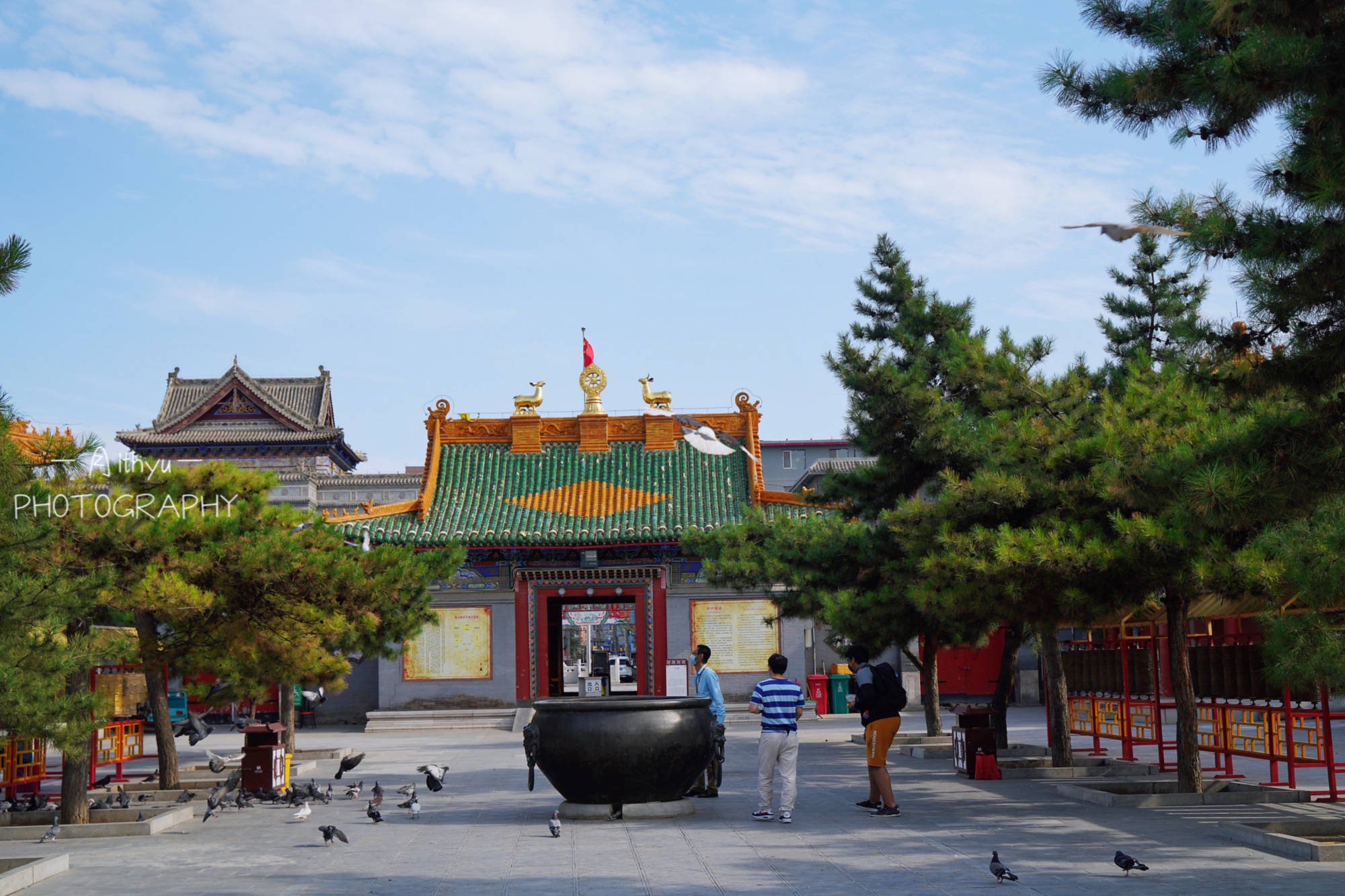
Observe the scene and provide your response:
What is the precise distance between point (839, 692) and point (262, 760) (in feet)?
51.1

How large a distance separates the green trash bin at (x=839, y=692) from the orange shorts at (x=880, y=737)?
52.0 feet

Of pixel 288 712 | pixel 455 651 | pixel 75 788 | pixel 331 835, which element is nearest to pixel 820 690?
pixel 455 651

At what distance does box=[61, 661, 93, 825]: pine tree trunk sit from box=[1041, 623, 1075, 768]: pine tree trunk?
9192mm

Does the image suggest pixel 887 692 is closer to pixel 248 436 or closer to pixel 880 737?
pixel 880 737

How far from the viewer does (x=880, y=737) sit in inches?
423

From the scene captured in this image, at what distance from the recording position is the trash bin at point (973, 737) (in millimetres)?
13516

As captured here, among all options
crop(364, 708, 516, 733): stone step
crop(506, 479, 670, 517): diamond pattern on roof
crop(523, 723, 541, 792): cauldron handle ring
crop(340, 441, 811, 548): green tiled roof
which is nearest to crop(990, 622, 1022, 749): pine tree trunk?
crop(523, 723, 541, 792): cauldron handle ring

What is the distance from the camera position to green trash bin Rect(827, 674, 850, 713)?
26.7 m

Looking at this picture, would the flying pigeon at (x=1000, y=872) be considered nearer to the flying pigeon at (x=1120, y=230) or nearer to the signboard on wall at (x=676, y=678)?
the flying pigeon at (x=1120, y=230)

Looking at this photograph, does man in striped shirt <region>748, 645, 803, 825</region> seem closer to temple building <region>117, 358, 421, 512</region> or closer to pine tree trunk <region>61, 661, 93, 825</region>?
pine tree trunk <region>61, 661, 93, 825</region>

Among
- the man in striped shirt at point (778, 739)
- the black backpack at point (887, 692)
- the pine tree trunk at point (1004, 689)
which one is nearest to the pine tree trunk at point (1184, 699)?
the black backpack at point (887, 692)

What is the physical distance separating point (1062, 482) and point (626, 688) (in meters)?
26.3

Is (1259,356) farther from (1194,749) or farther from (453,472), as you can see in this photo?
(453,472)

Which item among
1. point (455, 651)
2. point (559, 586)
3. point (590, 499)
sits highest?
point (590, 499)
